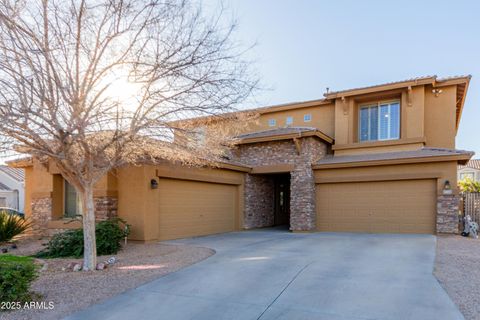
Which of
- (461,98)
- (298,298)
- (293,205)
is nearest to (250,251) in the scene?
(298,298)

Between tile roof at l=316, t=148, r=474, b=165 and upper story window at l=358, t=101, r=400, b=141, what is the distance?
1.24 metres

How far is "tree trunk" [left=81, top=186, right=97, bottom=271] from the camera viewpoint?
732 cm

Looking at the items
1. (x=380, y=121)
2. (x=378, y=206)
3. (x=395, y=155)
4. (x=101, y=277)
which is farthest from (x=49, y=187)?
(x=380, y=121)

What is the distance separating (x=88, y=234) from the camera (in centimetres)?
742

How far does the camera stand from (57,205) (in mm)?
13539

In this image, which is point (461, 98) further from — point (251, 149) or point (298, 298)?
point (298, 298)

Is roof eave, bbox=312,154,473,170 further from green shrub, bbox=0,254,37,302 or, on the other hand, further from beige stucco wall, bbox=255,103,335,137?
green shrub, bbox=0,254,37,302

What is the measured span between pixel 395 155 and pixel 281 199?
7048 millimetres

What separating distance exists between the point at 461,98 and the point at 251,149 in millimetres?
A: 10237

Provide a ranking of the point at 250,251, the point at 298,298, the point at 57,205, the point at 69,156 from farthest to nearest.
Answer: the point at 57,205, the point at 250,251, the point at 69,156, the point at 298,298

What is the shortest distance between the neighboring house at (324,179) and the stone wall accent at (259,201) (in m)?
0.05

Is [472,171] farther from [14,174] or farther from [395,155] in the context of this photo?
[14,174]

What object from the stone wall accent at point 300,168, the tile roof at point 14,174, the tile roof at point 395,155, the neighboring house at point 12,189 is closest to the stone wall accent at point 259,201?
the stone wall accent at point 300,168

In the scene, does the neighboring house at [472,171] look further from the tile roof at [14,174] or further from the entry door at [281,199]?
the tile roof at [14,174]
